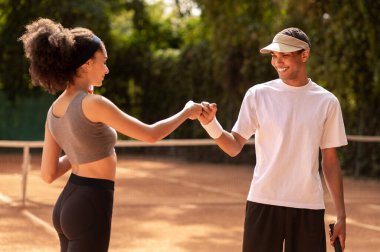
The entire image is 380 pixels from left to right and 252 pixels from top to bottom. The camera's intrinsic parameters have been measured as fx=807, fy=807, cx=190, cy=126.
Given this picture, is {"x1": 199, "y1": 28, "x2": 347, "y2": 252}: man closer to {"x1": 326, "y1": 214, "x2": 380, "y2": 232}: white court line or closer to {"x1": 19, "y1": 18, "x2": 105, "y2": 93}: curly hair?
{"x1": 19, "y1": 18, "x2": 105, "y2": 93}: curly hair

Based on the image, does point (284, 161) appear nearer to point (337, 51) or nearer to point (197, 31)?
point (337, 51)

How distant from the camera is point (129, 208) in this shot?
39.0 feet

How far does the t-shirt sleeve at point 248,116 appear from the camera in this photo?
166 inches

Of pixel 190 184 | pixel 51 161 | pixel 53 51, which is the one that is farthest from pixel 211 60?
pixel 53 51

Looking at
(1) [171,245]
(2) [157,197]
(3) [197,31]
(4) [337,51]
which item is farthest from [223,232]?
(3) [197,31]

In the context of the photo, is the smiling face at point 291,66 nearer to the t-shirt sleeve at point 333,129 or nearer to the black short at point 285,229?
the t-shirt sleeve at point 333,129

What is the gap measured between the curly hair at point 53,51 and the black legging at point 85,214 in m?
0.47

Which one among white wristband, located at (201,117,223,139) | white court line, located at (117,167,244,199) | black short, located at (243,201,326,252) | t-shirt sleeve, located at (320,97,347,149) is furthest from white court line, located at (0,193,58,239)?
t-shirt sleeve, located at (320,97,347,149)

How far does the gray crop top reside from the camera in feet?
12.1

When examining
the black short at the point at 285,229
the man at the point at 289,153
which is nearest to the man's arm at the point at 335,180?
the man at the point at 289,153

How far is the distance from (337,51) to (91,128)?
1432 cm

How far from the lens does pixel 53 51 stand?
369 cm

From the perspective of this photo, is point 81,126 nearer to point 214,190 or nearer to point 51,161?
point 51,161

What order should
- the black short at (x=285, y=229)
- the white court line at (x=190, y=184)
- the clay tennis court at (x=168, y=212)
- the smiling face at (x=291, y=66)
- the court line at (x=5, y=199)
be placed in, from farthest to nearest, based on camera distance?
the white court line at (x=190, y=184), the court line at (x=5, y=199), the clay tennis court at (x=168, y=212), the smiling face at (x=291, y=66), the black short at (x=285, y=229)
